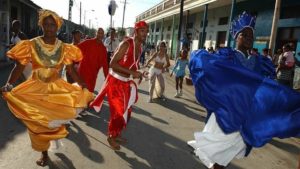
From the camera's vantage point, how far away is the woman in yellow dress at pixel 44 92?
4.45 metres

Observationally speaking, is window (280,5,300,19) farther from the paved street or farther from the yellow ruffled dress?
the yellow ruffled dress

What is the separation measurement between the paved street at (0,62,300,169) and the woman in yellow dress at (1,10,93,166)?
1.70ft

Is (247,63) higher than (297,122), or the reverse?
(247,63)

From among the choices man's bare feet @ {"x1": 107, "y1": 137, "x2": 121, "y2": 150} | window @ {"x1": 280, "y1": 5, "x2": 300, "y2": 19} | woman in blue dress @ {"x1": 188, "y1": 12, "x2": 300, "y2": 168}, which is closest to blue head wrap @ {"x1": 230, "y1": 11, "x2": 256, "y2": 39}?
woman in blue dress @ {"x1": 188, "y1": 12, "x2": 300, "y2": 168}

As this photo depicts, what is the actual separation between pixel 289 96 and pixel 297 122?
0.28 m

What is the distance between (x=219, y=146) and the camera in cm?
400

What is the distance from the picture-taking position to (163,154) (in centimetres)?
564

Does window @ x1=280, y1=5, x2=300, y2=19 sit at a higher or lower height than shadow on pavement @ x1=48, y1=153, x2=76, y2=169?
higher

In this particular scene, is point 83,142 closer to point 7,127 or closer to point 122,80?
point 122,80

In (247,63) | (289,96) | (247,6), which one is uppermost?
(247,6)

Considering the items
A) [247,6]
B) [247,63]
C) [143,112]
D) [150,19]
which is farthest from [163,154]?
[150,19]

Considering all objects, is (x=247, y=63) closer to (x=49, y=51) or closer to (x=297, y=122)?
(x=297, y=122)

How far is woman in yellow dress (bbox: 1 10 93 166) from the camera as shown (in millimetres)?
4449

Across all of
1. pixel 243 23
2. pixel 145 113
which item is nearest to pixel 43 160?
pixel 243 23
